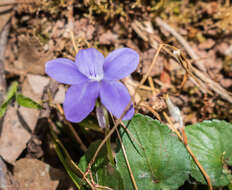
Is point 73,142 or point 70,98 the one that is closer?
point 70,98

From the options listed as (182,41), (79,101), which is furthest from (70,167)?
(182,41)

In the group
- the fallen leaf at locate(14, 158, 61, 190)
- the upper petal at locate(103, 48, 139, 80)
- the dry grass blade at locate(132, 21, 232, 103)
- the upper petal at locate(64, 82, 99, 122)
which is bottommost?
the fallen leaf at locate(14, 158, 61, 190)

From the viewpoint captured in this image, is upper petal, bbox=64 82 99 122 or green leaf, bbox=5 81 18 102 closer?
upper petal, bbox=64 82 99 122

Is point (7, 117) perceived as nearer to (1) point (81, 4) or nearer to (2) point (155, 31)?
(1) point (81, 4)

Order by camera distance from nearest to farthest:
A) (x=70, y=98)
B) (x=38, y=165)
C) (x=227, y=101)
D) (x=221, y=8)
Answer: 1. (x=70, y=98)
2. (x=38, y=165)
3. (x=227, y=101)
4. (x=221, y=8)

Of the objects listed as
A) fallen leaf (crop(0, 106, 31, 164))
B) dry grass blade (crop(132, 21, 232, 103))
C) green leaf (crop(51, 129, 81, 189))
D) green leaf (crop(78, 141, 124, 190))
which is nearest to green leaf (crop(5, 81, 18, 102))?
fallen leaf (crop(0, 106, 31, 164))

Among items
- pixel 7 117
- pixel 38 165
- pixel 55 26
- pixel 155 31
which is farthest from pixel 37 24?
pixel 38 165

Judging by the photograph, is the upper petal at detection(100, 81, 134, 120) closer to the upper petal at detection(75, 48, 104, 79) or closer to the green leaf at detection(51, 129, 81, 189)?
the upper petal at detection(75, 48, 104, 79)

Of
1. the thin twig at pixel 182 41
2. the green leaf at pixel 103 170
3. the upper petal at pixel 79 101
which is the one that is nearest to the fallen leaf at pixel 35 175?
the green leaf at pixel 103 170
